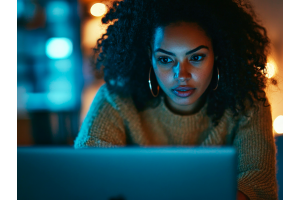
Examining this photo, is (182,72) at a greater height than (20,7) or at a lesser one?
lesser

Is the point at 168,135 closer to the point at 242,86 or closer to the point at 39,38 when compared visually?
the point at 242,86

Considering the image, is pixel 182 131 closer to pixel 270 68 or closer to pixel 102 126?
pixel 102 126

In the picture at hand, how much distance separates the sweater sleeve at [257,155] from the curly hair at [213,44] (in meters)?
0.07

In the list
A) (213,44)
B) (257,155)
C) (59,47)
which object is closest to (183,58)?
(213,44)

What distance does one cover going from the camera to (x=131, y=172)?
1.43 feet

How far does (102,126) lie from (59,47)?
2106 mm

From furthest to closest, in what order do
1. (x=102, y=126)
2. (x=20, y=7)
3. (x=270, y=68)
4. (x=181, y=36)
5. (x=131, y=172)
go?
(x=20, y=7) < (x=270, y=68) < (x=102, y=126) < (x=181, y=36) < (x=131, y=172)

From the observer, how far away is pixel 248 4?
1.06 meters

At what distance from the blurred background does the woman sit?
1.72 meters

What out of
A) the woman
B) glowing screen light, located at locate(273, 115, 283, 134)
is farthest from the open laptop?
glowing screen light, located at locate(273, 115, 283, 134)

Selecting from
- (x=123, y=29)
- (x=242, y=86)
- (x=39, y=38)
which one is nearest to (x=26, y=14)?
(x=39, y=38)

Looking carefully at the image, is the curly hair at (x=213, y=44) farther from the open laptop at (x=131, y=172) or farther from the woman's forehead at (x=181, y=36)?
the open laptop at (x=131, y=172)

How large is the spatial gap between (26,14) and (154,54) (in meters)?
2.49

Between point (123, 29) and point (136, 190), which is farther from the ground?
point (123, 29)
